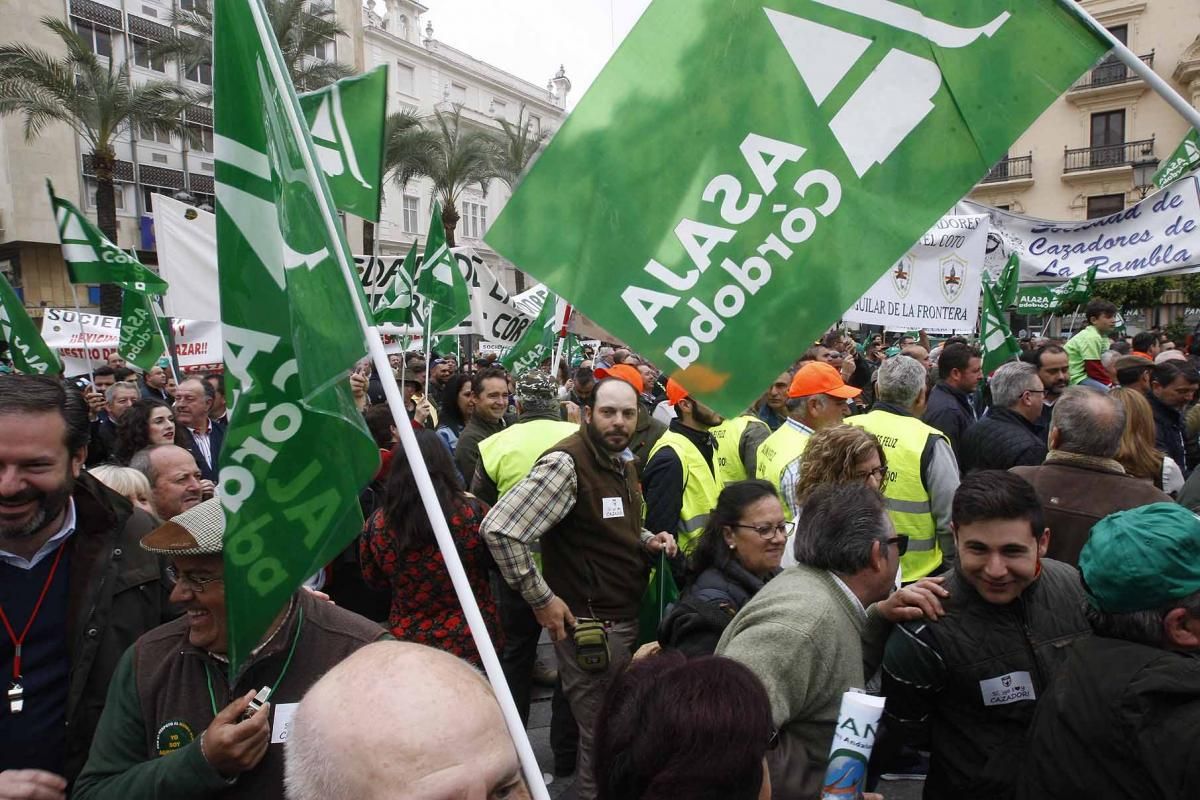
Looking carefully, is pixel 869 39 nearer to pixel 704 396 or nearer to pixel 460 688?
pixel 704 396

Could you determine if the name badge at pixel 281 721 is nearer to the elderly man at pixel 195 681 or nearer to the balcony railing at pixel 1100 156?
the elderly man at pixel 195 681

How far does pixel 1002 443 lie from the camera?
496 cm

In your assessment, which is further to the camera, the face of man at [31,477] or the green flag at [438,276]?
the green flag at [438,276]

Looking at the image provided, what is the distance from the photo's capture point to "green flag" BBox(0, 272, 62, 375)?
6949 mm

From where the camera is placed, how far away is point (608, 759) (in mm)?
1712

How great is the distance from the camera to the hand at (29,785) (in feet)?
6.91

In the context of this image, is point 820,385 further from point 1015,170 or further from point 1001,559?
point 1015,170

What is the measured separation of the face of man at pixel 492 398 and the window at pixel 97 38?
3454 cm

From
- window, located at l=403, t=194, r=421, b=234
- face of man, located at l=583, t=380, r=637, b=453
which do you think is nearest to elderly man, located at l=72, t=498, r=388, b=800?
face of man, located at l=583, t=380, r=637, b=453

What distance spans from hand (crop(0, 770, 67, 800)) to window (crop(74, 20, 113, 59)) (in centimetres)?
3781

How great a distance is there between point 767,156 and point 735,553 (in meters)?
1.58

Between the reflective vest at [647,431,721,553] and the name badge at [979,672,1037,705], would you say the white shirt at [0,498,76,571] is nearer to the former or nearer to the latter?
the name badge at [979,672,1037,705]

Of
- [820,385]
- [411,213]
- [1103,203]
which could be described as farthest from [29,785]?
[411,213]

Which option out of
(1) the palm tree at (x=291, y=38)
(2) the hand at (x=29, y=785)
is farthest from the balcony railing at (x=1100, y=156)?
(2) the hand at (x=29, y=785)
